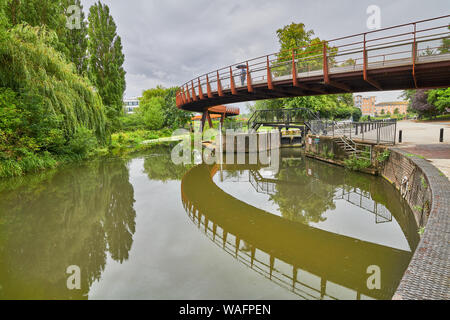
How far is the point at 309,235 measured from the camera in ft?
19.4

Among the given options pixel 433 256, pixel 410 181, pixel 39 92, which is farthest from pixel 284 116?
pixel 433 256

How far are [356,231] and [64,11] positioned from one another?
2756 centimetres

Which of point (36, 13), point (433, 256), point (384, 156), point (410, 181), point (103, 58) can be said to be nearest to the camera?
point (433, 256)

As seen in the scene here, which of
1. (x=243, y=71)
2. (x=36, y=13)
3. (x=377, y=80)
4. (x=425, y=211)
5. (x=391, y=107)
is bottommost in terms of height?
(x=425, y=211)

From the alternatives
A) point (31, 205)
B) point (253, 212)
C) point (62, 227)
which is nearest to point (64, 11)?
point (31, 205)

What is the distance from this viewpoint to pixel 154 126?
1687 inches

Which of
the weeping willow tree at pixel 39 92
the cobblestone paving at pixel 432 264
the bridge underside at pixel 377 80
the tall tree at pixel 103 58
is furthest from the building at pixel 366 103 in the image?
the cobblestone paving at pixel 432 264

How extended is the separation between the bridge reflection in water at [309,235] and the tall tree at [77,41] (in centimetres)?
1882

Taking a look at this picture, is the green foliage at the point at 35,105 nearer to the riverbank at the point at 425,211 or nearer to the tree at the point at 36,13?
the tree at the point at 36,13

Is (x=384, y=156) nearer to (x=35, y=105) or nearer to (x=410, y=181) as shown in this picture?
(x=410, y=181)

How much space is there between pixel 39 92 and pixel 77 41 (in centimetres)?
1278

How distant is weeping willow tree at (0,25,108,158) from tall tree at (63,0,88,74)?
26.8 feet

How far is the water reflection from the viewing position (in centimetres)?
423

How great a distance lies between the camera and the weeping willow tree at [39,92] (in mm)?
11545
